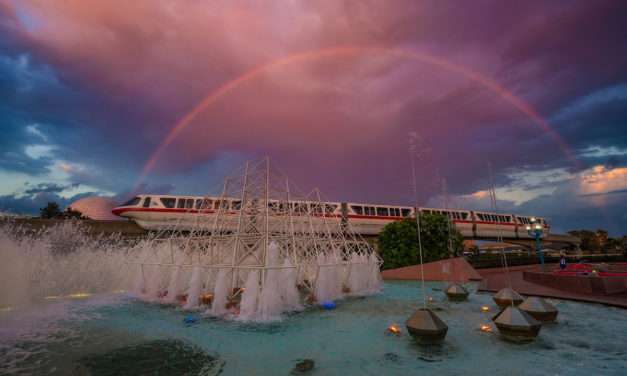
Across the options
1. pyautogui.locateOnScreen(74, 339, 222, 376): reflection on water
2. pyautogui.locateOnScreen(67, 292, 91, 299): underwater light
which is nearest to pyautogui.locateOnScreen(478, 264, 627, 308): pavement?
pyautogui.locateOnScreen(74, 339, 222, 376): reflection on water

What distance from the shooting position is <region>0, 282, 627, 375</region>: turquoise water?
9.44 meters

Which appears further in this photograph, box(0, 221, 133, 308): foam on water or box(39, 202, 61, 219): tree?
box(39, 202, 61, 219): tree

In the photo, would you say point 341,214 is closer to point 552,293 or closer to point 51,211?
point 552,293

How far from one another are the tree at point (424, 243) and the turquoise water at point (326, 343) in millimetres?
18094

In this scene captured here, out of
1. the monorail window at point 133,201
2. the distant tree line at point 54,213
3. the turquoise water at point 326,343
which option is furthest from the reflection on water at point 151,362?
the distant tree line at point 54,213

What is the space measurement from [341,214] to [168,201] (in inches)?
955

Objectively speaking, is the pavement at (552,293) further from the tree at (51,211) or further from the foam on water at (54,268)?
the tree at (51,211)

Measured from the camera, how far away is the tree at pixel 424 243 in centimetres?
3597

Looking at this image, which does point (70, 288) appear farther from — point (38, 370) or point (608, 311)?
point (608, 311)

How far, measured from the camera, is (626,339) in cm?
1127

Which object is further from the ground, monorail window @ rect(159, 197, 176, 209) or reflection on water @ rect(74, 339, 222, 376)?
Answer: monorail window @ rect(159, 197, 176, 209)

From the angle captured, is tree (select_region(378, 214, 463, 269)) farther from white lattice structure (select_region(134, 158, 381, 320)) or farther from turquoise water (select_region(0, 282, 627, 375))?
turquoise water (select_region(0, 282, 627, 375))

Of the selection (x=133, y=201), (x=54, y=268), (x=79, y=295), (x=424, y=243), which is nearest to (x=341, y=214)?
(x=424, y=243)

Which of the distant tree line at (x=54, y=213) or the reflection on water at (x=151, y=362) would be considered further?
the distant tree line at (x=54, y=213)
